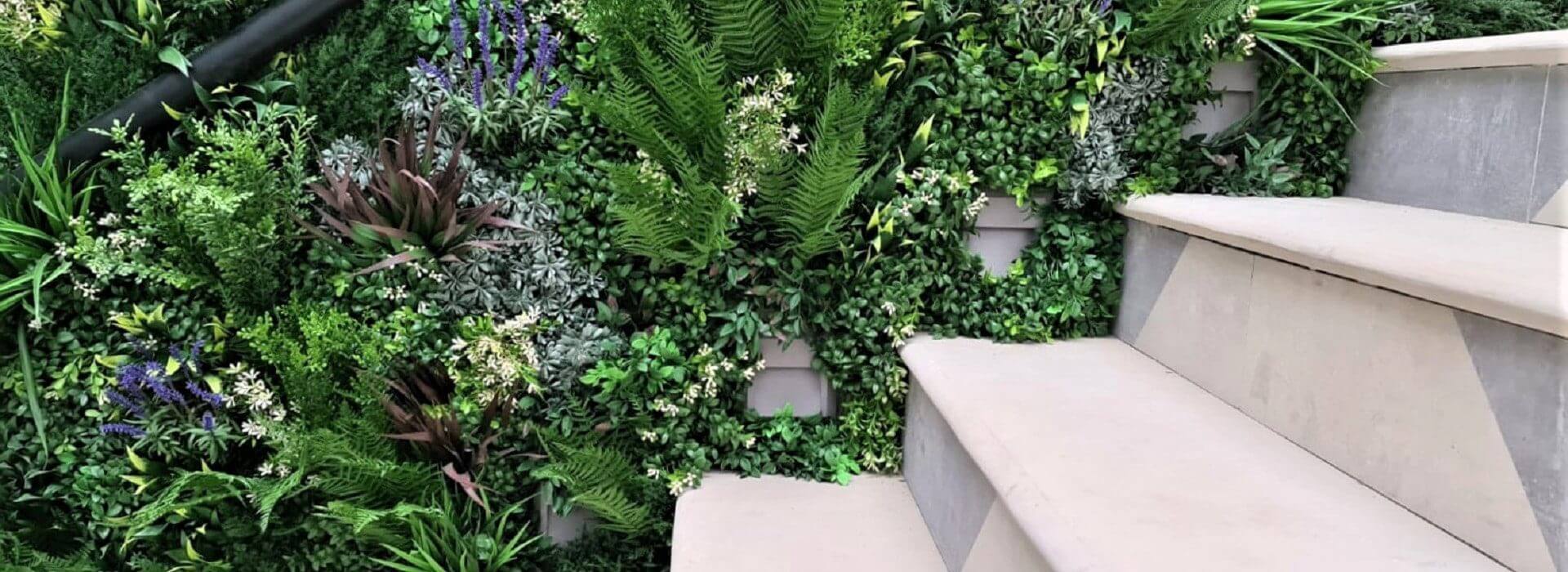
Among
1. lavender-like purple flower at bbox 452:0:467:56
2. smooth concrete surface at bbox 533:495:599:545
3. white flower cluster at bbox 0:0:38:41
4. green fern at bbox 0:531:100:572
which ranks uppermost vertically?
white flower cluster at bbox 0:0:38:41

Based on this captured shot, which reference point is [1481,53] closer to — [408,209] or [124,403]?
[408,209]

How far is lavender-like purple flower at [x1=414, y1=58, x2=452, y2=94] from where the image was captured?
1668mm

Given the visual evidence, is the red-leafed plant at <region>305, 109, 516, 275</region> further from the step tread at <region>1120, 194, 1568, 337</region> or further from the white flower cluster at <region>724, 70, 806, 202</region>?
the step tread at <region>1120, 194, 1568, 337</region>

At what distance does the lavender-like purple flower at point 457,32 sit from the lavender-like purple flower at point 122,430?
0.94 meters

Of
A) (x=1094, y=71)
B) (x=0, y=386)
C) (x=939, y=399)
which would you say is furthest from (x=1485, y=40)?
(x=0, y=386)

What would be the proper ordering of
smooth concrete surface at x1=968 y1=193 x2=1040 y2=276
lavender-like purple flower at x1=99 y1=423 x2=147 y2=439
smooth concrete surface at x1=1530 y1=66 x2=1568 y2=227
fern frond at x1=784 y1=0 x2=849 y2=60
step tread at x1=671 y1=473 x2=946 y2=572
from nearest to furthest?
smooth concrete surface at x1=1530 y1=66 x2=1568 y2=227 < step tread at x1=671 y1=473 x2=946 y2=572 < fern frond at x1=784 y1=0 x2=849 y2=60 < lavender-like purple flower at x1=99 y1=423 x2=147 y2=439 < smooth concrete surface at x1=968 y1=193 x2=1040 y2=276

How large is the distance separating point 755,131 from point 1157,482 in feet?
2.92

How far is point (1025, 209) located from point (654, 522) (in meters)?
0.96

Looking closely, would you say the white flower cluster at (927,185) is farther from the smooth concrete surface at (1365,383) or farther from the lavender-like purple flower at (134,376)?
the lavender-like purple flower at (134,376)

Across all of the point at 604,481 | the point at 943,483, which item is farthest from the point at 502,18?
the point at 943,483

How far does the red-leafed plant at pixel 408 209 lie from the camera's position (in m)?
1.62

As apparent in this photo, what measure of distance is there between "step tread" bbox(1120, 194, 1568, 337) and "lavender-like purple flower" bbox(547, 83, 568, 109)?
112cm

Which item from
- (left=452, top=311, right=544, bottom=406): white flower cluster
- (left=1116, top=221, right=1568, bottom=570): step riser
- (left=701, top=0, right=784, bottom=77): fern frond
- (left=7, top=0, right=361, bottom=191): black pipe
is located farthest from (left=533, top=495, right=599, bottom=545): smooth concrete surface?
(left=1116, top=221, right=1568, bottom=570): step riser

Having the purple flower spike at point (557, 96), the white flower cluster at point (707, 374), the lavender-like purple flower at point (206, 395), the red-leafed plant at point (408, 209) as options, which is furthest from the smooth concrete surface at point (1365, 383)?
the lavender-like purple flower at point (206, 395)
